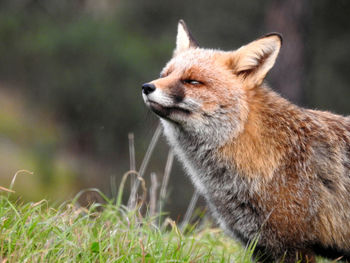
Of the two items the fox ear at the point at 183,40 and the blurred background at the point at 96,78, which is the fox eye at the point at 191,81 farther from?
the blurred background at the point at 96,78

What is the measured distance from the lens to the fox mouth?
4785mm

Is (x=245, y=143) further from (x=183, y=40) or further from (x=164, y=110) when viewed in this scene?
(x=183, y=40)

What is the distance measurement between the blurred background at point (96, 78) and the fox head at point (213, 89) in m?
9.11

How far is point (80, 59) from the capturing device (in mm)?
15383

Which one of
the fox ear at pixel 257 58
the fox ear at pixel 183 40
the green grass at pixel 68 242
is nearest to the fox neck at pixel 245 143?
the fox ear at pixel 257 58

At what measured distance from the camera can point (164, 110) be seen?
4.82 meters

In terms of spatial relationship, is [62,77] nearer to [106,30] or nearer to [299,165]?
[106,30]

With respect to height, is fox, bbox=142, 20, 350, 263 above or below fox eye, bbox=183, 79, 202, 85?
below

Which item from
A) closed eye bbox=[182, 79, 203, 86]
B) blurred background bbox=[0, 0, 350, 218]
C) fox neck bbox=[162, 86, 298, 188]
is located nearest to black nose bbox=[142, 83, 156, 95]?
closed eye bbox=[182, 79, 203, 86]

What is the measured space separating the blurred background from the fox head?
29.9 ft

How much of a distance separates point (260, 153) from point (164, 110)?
3.28 feet

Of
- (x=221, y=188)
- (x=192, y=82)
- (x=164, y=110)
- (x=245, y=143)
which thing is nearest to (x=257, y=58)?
(x=192, y=82)

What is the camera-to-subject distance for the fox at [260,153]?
4.58 meters

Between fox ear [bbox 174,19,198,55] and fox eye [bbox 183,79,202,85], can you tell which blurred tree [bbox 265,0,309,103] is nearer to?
fox ear [bbox 174,19,198,55]
